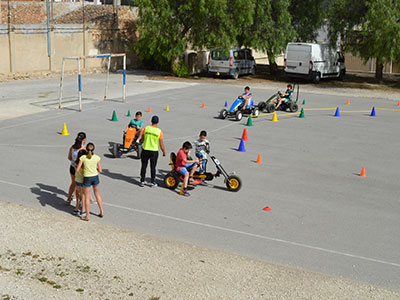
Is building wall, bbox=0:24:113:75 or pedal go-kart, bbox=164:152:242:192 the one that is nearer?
pedal go-kart, bbox=164:152:242:192

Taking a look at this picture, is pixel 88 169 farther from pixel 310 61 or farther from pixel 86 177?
pixel 310 61

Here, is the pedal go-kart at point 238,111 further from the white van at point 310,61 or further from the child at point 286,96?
the white van at point 310,61

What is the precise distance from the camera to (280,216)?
427 inches

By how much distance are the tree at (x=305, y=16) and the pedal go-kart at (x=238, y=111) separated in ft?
57.4

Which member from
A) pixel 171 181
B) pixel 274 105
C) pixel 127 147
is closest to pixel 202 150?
pixel 171 181

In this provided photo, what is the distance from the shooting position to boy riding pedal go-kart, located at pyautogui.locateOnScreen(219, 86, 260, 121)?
20.6 metres

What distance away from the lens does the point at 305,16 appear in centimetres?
3712

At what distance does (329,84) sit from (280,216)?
81.1 feet

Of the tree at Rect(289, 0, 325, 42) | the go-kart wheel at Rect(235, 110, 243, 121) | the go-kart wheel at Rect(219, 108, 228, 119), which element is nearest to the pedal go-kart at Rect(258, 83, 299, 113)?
the go-kart wheel at Rect(235, 110, 243, 121)

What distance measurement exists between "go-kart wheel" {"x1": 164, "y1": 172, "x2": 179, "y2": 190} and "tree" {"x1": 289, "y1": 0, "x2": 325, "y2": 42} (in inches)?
1065

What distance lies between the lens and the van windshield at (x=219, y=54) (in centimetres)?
3417

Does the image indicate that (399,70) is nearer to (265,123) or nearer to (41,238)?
(265,123)

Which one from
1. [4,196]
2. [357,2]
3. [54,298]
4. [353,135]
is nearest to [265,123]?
[353,135]

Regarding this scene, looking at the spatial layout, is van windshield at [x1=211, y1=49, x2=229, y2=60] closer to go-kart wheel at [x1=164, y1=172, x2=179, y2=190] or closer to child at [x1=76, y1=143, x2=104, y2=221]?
go-kart wheel at [x1=164, y1=172, x2=179, y2=190]
